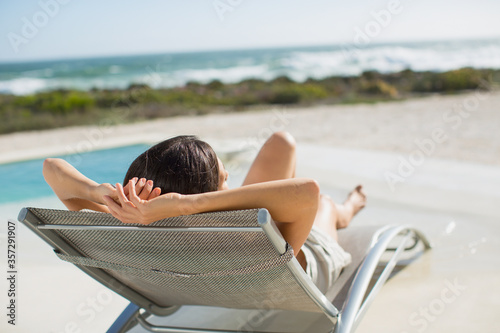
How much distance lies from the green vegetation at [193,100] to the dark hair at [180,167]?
35.6ft

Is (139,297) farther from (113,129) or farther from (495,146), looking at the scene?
(113,129)

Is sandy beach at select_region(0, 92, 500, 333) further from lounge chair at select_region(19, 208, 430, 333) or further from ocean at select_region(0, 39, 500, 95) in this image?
ocean at select_region(0, 39, 500, 95)

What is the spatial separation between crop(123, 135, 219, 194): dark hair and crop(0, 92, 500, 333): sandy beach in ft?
3.59

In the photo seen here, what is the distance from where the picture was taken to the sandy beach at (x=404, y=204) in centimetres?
219

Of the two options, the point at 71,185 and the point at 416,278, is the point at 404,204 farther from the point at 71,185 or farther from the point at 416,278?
the point at 71,185

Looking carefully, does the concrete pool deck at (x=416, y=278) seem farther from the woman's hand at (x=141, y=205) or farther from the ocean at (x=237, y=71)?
the ocean at (x=237, y=71)

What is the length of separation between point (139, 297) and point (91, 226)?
0.62m

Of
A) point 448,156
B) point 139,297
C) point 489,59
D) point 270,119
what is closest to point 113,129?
point 270,119

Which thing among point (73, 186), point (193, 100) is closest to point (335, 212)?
point (73, 186)

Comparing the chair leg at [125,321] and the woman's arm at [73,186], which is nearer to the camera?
the woman's arm at [73,186]

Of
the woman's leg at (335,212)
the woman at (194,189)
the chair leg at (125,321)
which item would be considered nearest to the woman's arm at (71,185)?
the woman at (194,189)

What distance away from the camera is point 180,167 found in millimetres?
1369

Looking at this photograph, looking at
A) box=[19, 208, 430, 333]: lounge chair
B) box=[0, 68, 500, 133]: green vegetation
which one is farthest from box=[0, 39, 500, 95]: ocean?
box=[19, 208, 430, 333]: lounge chair

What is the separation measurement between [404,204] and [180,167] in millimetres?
2997
